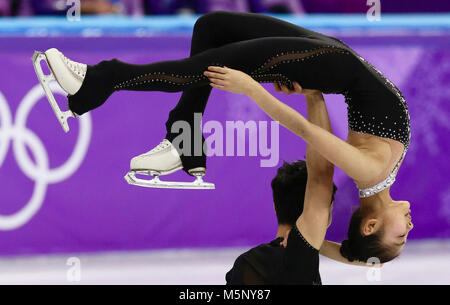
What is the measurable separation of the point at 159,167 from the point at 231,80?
0.58 m

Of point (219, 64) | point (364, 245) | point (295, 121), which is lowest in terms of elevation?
point (364, 245)

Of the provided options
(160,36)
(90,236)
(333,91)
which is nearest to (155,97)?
(160,36)

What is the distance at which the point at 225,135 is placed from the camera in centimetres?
445

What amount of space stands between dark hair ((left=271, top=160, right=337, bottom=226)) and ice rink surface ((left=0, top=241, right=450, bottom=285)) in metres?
1.15

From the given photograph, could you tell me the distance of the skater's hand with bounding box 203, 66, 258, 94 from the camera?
8.95ft

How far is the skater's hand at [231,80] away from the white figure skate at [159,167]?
1.60 feet

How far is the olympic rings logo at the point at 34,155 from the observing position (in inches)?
174

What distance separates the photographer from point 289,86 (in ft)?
9.65
